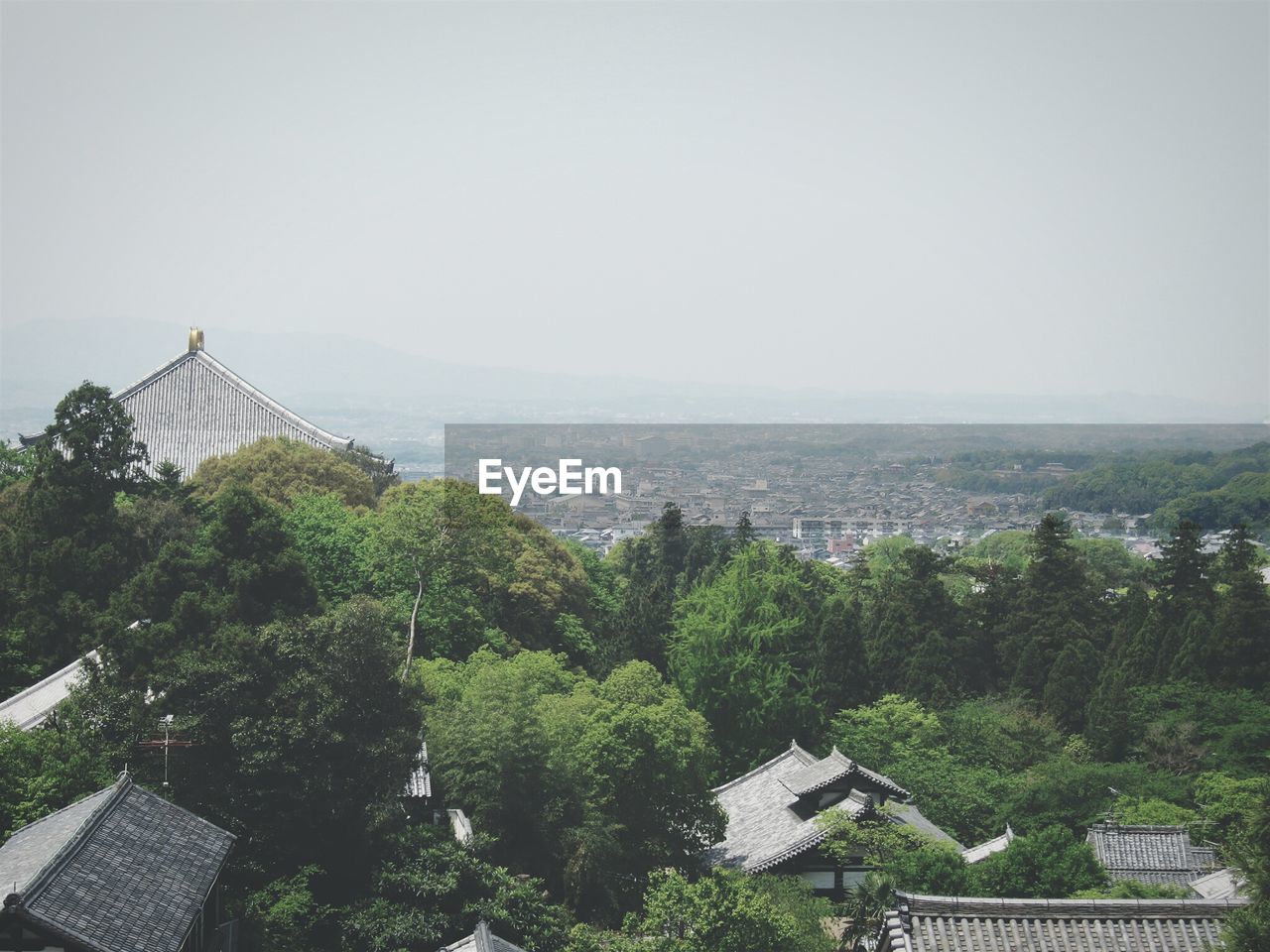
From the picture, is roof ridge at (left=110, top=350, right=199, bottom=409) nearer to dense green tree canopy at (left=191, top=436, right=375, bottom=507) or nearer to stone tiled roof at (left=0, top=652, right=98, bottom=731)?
dense green tree canopy at (left=191, top=436, right=375, bottom=507)

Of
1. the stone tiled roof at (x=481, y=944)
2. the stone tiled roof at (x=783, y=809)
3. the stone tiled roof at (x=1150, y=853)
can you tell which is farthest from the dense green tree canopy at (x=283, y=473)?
the stone tiled roof at (x=481, y=944)

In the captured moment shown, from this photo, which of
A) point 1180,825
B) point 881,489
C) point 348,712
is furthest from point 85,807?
point 881,489

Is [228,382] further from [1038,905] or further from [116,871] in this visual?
[1038,905]

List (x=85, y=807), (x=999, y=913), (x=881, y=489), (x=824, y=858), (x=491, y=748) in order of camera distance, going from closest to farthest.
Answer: (x=999, y=913) < (x=85, y=807) < (x=491, y=748) < (x=824, y=858) < (x=881, y=489)

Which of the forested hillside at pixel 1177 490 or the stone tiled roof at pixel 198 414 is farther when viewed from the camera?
the forested hillside at pixel 1177 490

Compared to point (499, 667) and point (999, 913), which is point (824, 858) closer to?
point (499, 667)

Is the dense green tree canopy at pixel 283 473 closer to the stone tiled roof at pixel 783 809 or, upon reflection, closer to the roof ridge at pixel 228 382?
the roof ridge at pixel 228 382
